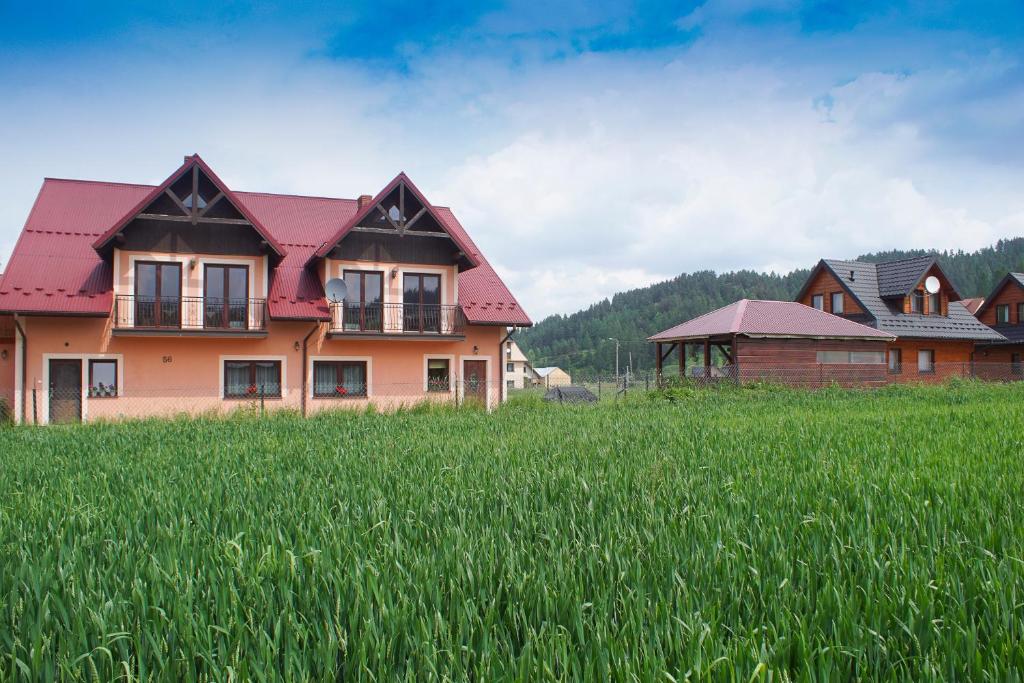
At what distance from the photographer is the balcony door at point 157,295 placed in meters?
19.4

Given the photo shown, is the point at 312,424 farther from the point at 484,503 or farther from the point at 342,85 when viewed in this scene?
the point at 484,503

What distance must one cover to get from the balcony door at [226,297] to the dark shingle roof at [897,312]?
92.8 ft

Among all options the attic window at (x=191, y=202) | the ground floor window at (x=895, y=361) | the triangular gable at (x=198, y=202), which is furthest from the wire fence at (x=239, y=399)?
the ground floor window at (x=895, y=361)

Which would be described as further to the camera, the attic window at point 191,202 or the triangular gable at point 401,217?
the triangular gable at point 401,217

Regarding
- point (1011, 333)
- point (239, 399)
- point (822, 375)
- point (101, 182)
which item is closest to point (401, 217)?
point (239, 399)

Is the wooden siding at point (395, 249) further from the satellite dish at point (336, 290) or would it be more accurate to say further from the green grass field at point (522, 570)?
the green grass field at point (522, 570)

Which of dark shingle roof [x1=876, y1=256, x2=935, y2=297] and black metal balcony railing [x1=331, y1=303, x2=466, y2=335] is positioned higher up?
dark shingle roof [x1=876, y1=256, x2=935, y2=297]

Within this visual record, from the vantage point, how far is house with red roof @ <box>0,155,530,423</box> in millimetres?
18844

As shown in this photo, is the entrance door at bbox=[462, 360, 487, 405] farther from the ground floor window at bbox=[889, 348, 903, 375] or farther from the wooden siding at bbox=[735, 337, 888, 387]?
the ground floor window at bbox=[889, 348, 903, 375]

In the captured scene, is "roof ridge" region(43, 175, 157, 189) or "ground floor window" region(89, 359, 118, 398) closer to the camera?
"ground floor window" region(89, 359, 118, 398)

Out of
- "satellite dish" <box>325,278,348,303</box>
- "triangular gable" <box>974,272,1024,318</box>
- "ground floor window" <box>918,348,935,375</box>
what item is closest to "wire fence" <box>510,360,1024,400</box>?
"ground floor window" <box>918,348,935,375</box>

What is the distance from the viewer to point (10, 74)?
15.9 metres

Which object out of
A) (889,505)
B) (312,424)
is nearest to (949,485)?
(889,505)

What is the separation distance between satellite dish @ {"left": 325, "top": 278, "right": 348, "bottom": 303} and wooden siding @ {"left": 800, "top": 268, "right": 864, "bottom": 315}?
25792 mm
